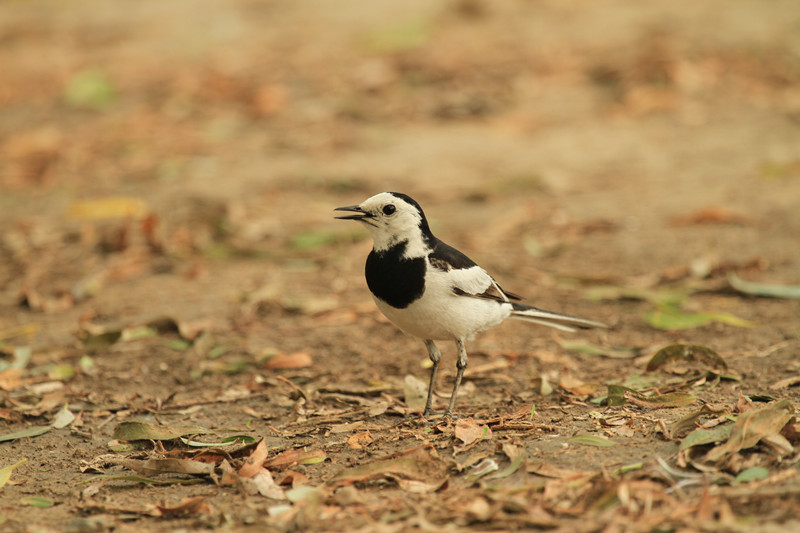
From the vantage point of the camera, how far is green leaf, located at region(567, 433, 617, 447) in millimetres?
4039

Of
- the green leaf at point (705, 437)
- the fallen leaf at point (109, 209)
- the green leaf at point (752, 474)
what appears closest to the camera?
the green leaf at point (752, 474)

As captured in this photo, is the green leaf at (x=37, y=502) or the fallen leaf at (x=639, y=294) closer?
the green leaf at (x=37, y=502)

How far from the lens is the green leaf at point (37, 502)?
3857mm

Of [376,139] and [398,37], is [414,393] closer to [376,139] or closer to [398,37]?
[376,139]

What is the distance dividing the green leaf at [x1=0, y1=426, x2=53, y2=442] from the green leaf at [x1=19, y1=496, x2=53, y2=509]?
0.88m

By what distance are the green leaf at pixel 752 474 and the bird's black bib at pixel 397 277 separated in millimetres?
1837

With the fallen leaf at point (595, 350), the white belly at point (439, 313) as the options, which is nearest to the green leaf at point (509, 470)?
the white belly at point (439, 313)

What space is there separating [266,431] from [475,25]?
1088cm

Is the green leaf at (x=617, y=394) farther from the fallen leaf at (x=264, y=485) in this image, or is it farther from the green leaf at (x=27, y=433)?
the green leaf at (x=27, y=433)

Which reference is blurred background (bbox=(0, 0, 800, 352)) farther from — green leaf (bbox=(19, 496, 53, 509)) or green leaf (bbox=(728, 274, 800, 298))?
green leaf (bbox=(19, 496, 53, 509))

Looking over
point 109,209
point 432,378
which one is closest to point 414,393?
point 432,378

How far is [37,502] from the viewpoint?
3877 millimetres

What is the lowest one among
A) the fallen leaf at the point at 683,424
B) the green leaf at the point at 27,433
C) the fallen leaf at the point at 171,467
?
the green leaf at the point at 27,433

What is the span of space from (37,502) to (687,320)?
4.30m
